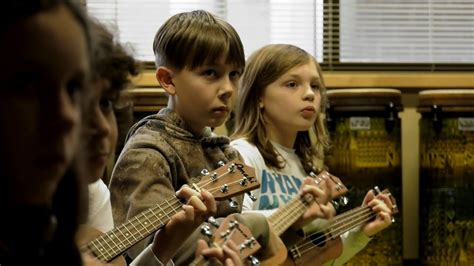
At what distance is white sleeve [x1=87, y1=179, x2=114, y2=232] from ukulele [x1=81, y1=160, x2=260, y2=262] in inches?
8.2

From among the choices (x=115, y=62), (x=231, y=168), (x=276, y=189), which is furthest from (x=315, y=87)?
(x=115, y=62)

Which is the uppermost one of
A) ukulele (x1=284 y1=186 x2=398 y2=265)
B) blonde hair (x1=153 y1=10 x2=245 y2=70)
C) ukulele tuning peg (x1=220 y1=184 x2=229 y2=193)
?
blonde hair (x1=153 y1=10 x2=245 y2=70)

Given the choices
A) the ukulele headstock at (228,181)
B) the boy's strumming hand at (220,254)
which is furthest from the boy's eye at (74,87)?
the ukulele headstock at (228,181)

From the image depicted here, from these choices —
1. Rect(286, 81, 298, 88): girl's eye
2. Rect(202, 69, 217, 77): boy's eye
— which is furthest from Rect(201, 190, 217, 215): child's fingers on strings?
Rect(286, 81, 298, 88): girl's eye

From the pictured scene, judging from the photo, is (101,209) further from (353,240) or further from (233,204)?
(353,240)

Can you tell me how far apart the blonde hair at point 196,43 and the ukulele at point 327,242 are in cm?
52

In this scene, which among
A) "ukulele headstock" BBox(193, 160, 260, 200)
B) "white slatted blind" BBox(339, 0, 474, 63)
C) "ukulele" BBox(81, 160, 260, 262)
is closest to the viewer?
"ukulele" BBox(81, 160, 260, 262)

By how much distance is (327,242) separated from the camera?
7.84 ft

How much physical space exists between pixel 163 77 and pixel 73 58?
1522 millimetres

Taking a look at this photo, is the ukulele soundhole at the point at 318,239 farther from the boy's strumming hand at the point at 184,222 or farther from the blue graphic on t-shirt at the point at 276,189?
the boy's strumming hand at the point at 184,222

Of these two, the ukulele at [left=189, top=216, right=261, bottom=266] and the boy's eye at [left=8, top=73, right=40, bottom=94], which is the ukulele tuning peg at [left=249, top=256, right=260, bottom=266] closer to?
the ukulele at [left=189, top=216, right=261, bottom=266]

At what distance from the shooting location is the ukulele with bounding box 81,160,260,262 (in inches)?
66.0

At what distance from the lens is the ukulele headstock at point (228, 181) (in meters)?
1.87

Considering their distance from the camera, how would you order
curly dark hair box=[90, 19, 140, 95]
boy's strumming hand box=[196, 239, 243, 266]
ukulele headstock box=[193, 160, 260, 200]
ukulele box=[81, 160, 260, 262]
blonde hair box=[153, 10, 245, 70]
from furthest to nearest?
blonde hair box=[153, 10, 245, 70] < ukulele headstock box=[193, 160, 260, 200] < ukulele box=[81, 160, 260, 262] < boy's strumming hand box=[196, 239, 243, 266] < curly dark hair box=[90, 19, 140, 95]
